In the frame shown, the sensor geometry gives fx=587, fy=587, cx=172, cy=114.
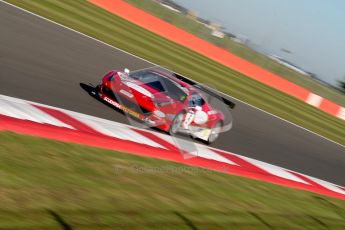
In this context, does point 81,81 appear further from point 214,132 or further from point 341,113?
point 341,113

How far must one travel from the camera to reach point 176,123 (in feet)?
40.2

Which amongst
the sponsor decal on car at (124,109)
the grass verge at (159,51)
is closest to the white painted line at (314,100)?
the grass verge at (159,51)

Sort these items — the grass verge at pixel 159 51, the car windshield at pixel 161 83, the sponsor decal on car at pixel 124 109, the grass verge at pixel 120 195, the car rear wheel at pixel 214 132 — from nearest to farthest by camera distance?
the grass verge at pixel 120 195 < the sponsor decal on car at pixel 124 109 < the car windshield at pixel 161 83 < the car rear wheel at pixel 214 132 < the grass verge at pixel 159 51

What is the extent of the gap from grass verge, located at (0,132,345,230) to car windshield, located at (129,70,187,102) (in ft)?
9.37

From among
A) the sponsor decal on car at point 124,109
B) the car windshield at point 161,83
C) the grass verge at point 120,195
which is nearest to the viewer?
the grass verge at point 120,195

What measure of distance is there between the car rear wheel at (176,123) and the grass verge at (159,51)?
1224 centimetres

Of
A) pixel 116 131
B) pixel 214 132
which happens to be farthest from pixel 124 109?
pixel 214 132

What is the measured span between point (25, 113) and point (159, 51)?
66.7 ft

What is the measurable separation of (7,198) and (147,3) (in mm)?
32255

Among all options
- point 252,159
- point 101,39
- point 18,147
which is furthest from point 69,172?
point 101,39

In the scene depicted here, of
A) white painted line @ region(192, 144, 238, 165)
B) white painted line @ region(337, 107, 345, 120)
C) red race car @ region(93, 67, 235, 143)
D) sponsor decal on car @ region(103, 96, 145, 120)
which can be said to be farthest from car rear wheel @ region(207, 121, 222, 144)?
white painted line @ region(337, 107, 345, 120)

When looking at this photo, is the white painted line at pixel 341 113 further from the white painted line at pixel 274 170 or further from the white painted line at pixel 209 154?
the white painted line at pixel 209 154

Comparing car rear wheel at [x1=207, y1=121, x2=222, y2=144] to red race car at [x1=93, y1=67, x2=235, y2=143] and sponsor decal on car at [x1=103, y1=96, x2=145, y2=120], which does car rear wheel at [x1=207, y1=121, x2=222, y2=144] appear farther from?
sponsor decal on car at [x1=103, y1=96, x2=145, y2=120]

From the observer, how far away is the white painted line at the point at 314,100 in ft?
137
